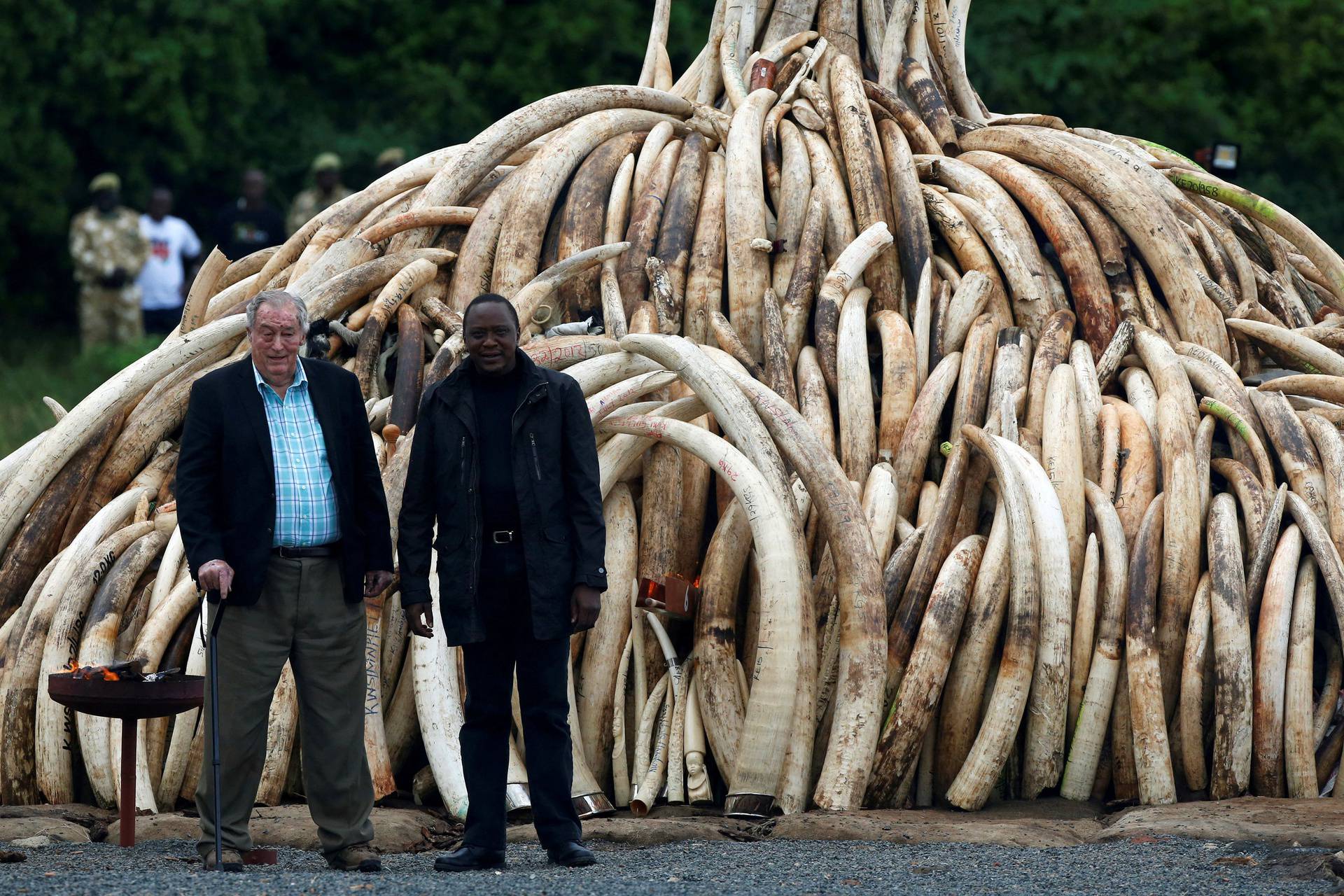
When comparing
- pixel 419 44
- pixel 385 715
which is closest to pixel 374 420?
pixel 385 715

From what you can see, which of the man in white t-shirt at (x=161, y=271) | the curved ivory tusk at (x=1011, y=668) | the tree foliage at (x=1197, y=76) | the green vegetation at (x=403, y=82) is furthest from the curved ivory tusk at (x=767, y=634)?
the tree foliage at (x=1197, y=76)

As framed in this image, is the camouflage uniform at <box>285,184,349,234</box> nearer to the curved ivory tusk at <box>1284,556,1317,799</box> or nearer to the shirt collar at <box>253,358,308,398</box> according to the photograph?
the shirt collar at <box>253,358,308,398</box>

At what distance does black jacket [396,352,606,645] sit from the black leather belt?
0.19 meters

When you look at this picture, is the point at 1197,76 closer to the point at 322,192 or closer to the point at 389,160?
the point at 389,160

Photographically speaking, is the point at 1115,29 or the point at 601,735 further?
the point at 1115,29

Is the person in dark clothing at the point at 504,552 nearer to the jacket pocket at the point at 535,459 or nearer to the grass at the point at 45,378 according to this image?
the jacket pocket at the point at 535,459

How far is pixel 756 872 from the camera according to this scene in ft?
17.2

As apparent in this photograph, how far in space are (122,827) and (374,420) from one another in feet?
7.31

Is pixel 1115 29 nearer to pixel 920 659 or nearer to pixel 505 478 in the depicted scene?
pixel 920 659

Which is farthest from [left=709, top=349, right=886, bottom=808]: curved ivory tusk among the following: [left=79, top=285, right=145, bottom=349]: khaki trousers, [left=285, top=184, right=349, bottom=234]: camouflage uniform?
[left=79, top=285, right=145, bottom=349]: khaki trousers

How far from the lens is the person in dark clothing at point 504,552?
5.20 m

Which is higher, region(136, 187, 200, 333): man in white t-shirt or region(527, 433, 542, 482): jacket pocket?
region(136, 187, 200, 333): man in white t-shirt

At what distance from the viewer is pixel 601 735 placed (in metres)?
6.68

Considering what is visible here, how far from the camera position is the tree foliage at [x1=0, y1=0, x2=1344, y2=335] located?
714 inches
